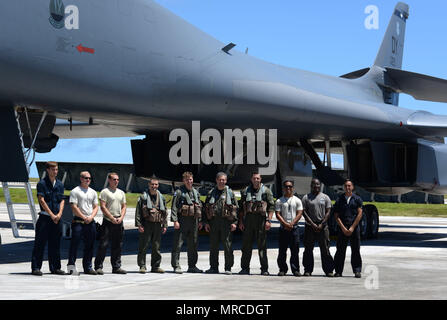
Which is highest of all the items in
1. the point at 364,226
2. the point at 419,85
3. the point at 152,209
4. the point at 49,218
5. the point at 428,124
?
the point at 419,85

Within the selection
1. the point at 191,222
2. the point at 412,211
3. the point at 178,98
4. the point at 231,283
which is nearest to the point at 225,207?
the point at 191,222

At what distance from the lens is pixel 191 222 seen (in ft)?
31.8

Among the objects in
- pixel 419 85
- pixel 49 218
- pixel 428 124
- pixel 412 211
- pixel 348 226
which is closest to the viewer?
pixel 49 218

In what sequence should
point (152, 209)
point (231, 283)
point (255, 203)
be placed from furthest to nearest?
point (255, 203) → point (152, 209) → point (231, 283)

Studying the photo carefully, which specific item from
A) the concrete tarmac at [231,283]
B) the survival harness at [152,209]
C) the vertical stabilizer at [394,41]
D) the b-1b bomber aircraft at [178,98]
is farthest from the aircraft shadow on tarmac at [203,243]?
the vertical stabilizer at [394,41]

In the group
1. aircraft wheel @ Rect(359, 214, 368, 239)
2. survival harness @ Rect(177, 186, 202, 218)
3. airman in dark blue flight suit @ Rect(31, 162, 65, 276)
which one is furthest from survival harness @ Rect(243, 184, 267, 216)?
aircraft wheel @ Rect(359, 214, 368, 239)

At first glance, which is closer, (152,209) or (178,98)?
(152,209)

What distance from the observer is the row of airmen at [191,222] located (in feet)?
29.9

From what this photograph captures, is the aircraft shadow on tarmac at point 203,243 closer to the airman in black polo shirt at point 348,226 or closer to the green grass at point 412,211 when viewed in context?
the airman in black polo shirt at point 348,226

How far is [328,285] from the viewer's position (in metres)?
8.49

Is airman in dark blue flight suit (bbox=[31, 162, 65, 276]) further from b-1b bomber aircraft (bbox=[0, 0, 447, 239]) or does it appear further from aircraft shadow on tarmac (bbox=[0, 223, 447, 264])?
aircraft shadow on tarmac (bbox=[0, 223, 447, 264])

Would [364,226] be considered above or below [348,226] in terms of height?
below

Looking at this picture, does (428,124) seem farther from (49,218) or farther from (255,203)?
(49,218)
